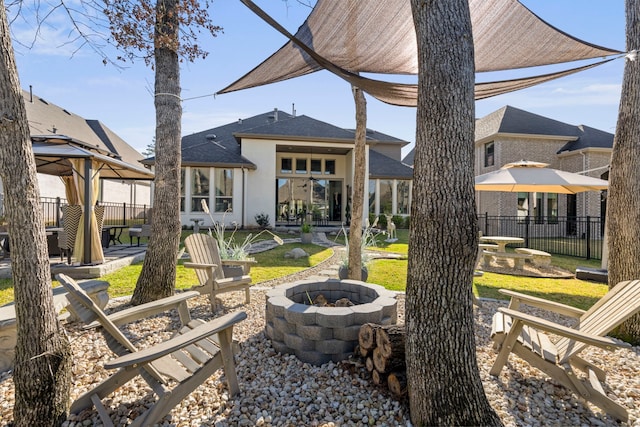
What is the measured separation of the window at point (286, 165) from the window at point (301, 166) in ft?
1.30

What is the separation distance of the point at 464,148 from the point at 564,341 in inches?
84.9

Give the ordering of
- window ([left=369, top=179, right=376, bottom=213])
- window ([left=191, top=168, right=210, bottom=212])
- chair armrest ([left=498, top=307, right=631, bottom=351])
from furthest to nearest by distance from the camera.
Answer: window ([left=369, top=179, right=376, bottom=213]), window ([left=191, top=168, right=210, bottom=212]), chair armrest ([left=498, top=307, right=631, bottom=351])

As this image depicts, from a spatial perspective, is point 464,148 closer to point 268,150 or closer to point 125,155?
point 268,150

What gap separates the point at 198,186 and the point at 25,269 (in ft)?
45.8

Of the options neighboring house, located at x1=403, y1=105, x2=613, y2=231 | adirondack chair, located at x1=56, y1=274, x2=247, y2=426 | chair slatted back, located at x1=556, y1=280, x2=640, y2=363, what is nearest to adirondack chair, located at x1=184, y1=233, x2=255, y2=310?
adirondack chair, located at x1=56, y1=274, x2=247, y2=426

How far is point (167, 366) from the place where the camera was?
7.36 feet

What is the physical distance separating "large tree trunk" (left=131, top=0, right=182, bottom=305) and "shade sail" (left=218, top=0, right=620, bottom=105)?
1.25 m

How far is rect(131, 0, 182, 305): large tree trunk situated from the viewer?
4.19m

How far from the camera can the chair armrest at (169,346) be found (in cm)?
179

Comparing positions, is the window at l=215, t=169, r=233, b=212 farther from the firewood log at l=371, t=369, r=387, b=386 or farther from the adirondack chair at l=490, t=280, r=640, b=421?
the adirondack chair at l=490, t=280, r=640, b=421

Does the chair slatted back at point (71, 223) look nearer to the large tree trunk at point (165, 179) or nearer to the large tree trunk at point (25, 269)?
the large tree trunk at point (165, 179)

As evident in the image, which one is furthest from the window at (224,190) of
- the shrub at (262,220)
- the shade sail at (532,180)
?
the shade sail at (532,180)

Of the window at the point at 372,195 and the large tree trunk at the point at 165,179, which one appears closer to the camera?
the large tree trunk at the point at 165,179

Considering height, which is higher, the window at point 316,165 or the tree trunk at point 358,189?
the window at point 316,165
